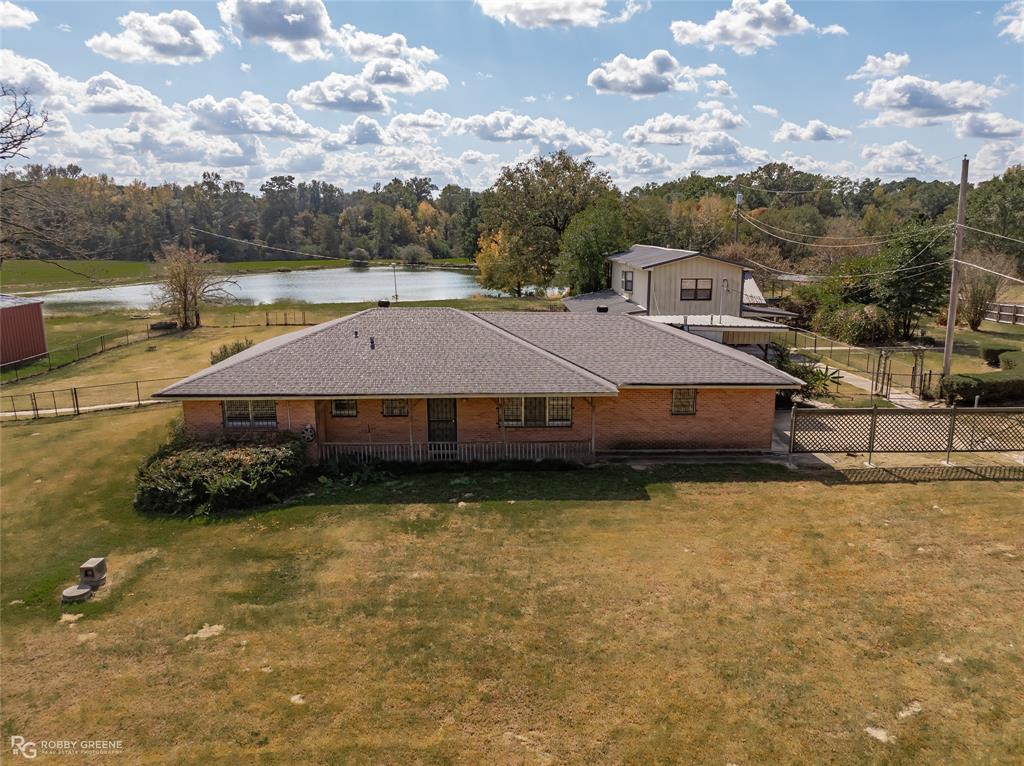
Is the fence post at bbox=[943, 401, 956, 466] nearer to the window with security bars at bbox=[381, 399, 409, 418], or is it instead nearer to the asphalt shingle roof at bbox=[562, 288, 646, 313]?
the window with security bars at bbox=[381, 399, 409, 418]

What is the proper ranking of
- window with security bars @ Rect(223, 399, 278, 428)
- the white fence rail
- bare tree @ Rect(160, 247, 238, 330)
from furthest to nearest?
bare tree @ Rect(160, 247, 238, 330) < the white fence rail < window with security bars @ Rect(223, 399, 278, 428)

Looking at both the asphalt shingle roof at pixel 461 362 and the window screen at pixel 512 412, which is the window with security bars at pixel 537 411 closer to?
the window screen at pixel 512 412

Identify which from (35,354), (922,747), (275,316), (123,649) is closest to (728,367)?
(922,747)

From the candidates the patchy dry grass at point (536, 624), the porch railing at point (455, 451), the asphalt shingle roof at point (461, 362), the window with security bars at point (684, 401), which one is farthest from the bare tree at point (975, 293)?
the porch railing at point (455, 451)

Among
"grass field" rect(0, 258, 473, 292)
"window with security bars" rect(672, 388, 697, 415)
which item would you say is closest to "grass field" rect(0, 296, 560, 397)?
"grass field" rect(0, 258, 473, 292)

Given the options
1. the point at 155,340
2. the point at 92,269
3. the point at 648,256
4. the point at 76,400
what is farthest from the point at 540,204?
the point at 92,269
